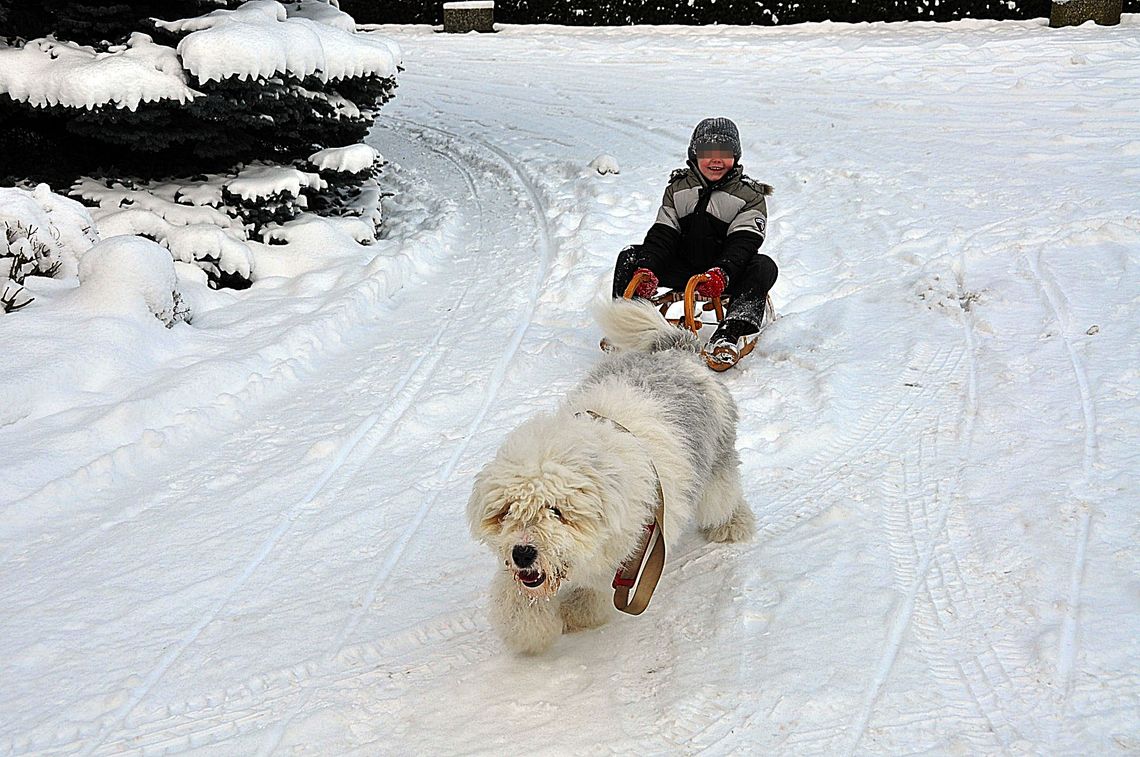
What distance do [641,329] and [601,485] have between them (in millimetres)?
1467

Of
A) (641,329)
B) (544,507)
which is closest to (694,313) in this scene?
(641,329)

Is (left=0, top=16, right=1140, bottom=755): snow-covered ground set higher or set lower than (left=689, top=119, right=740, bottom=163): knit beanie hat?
lower

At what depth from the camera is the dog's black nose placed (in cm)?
286

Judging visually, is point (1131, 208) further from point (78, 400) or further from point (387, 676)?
point (78, 400)

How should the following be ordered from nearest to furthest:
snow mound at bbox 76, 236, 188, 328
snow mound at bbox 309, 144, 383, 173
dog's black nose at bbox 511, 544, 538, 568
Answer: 1. dog's black nose at bbox 511, 544, 538, 568
2. snow mound at bbox 76, 236, 188, 328
3. snow mound at bbox 309, 144, 383, 173

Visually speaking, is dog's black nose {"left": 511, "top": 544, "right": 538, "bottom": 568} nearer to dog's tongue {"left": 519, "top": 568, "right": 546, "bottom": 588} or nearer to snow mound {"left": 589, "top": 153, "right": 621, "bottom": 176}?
dog's tongue {"left": 519, "top": 568, "right": 546, "bottom": 588}

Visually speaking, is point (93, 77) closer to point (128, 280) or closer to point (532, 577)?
point (128, 280)

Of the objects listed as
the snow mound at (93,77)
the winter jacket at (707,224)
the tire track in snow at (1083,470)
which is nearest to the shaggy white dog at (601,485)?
the tire track in snow at (1083,470)

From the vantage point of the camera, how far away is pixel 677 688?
127 inches

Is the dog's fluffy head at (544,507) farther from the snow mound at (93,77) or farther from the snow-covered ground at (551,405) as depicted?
the snow mound at (93,77)

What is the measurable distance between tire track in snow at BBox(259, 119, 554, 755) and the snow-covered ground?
0.07 feet

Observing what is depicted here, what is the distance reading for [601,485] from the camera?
296cm

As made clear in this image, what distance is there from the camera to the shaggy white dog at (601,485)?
9.50 ft

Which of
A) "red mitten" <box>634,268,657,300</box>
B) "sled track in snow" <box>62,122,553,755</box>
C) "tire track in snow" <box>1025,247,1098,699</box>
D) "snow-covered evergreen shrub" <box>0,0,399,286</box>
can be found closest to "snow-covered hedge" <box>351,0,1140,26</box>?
"tire track in snow" <box>1025,247,1098,699</box>
